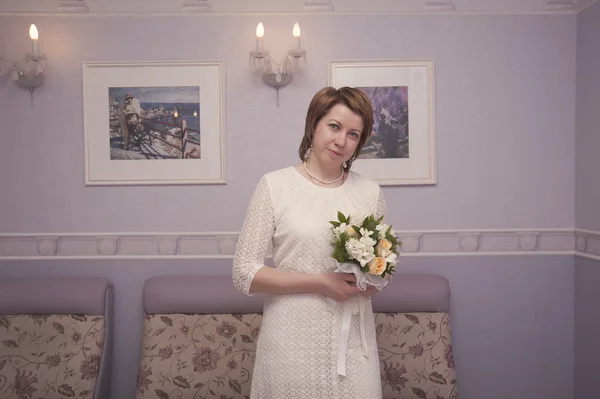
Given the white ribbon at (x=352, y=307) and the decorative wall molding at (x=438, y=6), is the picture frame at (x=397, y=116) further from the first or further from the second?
the white ribbon at (x=352, y=307)

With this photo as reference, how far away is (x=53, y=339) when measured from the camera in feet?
10.3

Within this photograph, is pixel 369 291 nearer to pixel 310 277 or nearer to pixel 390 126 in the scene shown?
pixel 310 277

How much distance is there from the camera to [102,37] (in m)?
3.42

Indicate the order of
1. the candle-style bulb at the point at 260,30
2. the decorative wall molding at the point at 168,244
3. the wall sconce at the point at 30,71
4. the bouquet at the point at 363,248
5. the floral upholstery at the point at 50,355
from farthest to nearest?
the decorative wall molding at the point at 168,244
the wall sconce at the point at 30,71
the candle-style bulb at the point at 260,30
the floral upholstery at the point at 50,355
the bouquet at the point at 363,248

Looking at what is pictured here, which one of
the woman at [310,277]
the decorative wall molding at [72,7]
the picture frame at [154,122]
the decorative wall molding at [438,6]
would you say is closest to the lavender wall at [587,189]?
the decorative wall molding at [438,6]

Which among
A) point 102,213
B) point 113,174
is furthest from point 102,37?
point 102,213

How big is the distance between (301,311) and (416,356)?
55.2 inches

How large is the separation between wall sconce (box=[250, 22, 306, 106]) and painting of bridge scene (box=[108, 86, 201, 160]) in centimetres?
42

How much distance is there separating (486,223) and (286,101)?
57.7 inches

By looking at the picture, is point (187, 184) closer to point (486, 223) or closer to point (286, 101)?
point (286, 101)

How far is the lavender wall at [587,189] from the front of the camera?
327cm

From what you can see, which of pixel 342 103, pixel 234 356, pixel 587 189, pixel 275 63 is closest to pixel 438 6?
pixel 275 63

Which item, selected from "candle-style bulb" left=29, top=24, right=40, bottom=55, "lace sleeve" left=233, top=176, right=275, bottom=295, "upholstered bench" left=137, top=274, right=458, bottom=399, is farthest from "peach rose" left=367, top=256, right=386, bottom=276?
"candle-style bulb" left=29, top=24, right=40, bottom=55

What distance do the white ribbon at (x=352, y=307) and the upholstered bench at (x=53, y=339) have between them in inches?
70.9
